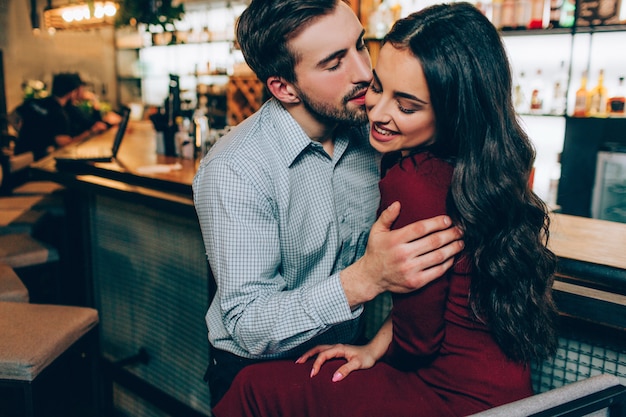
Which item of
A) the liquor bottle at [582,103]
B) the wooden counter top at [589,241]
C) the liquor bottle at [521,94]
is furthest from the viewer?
the liquor bottle at [521,94]

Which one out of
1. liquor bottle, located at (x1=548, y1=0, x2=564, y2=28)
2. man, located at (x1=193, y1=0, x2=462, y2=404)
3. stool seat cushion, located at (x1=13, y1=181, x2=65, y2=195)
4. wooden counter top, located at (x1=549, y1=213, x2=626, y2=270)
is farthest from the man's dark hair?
stool seat cushion, located at (x1=13, y1=181, x2=65, y2=195)

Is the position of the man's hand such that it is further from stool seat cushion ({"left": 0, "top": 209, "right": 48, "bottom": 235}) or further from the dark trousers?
stool seat cushion ({"left": 0, "top": 209, "right": 48, "bottom": 235})

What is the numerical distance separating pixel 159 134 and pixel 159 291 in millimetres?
1145

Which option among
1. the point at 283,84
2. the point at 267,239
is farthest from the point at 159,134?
the point at 267,239

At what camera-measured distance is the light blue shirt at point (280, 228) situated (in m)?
1.19

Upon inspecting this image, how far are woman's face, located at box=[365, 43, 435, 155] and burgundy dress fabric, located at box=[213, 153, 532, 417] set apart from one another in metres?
0.08

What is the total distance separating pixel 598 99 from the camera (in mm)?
3260

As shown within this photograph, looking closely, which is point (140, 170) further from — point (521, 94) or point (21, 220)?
point (521, 94)

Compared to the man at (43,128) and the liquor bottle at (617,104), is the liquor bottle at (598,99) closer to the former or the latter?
the liquor bottle at (617,104)

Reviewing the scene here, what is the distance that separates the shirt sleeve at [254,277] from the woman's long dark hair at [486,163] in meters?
0.30

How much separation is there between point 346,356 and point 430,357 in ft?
0.74

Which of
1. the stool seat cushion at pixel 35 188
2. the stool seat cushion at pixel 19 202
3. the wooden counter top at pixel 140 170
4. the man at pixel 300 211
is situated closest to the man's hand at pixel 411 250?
the man at pixel 300 211

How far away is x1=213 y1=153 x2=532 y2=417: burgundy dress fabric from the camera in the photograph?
1056 mm

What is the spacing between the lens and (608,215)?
2.89m
